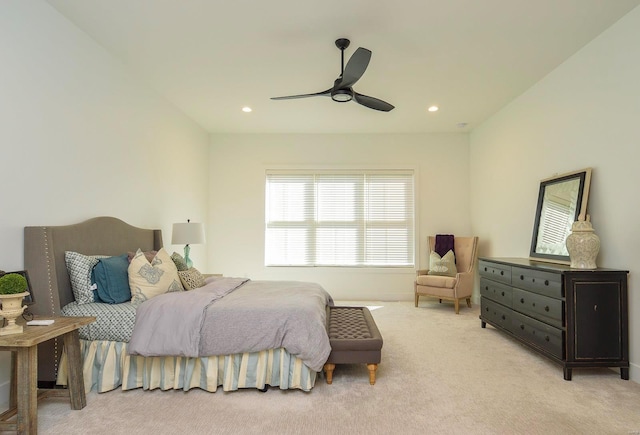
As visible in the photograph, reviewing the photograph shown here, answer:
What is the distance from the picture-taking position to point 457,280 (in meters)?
5.40

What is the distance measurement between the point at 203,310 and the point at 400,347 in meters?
2.07

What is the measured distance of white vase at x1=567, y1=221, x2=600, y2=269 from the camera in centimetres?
318

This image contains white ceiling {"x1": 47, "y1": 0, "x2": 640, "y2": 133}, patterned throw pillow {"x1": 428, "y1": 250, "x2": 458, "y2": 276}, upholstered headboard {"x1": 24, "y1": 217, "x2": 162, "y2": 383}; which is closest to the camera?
upholstered headboard {"x1": 24, "y1": 217, "x2": 162, "y2": 383}

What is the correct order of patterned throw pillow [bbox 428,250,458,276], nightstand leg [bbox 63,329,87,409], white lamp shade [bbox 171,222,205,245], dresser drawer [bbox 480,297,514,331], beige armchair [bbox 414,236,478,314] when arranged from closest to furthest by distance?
nightstand leg [bbox 63,329,87,409], dresser drawer [bbox 480,297,514,331], white lamp shade [bbox 171,222,205,245], beige armchair [bbox 414,236,478,314], patterned throw pillow [bbox 428,250,458,276]

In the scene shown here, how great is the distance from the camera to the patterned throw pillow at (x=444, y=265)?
226 inches

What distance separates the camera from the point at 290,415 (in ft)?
7.84

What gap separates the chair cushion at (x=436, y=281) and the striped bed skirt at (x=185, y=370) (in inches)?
129

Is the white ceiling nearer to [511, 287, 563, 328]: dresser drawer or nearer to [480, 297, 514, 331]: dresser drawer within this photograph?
[511, 287, 563, 328]: dresser drawer

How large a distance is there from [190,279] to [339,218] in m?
3.43

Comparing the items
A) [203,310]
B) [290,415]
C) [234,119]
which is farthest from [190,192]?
[290,415]

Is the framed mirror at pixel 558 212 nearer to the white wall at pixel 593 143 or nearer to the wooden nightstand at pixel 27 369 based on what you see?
the white wall at pixel 593 143

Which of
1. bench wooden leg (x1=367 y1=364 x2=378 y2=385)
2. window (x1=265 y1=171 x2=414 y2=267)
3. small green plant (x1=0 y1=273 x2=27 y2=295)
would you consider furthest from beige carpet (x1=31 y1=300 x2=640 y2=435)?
window (x1=265 y1=171 x2=414 y2=267)

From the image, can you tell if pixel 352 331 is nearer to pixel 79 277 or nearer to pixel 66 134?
pixel 79 277

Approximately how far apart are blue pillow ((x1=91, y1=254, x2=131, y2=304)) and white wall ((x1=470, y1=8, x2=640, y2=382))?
4.14m
